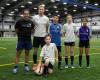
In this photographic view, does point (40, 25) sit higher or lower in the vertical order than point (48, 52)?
higher

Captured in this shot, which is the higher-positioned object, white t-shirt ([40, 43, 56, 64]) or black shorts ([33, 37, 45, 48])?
black shorts ([33, 37, 45, 48])

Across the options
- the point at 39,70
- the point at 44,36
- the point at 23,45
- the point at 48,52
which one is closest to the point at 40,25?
the point at 44,36

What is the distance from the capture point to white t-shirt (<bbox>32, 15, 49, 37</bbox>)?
1054cm

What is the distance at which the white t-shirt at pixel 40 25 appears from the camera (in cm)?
1054

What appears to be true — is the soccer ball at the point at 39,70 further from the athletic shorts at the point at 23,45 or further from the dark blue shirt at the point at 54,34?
the dark blue shirt at the point at 54,34

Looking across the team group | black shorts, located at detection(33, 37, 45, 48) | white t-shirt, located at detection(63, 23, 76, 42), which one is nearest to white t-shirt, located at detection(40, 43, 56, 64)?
the team group

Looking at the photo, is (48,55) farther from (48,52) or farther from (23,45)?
(23,45)

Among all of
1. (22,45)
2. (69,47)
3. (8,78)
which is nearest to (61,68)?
(69,47)

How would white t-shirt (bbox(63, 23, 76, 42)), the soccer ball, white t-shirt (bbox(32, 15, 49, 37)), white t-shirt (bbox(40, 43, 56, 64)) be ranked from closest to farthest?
the soccer ball < white t-shirt (bbox(40, 43, 56, 64)) < white t-shirt (bbox(32, 15, 49, 37)) < white t-shirt (bbox(63, 23, 76, 42))

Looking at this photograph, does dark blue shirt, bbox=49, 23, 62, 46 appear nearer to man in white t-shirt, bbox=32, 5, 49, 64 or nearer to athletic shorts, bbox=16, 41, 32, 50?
man in white t-shirt, bbox=32, 5, 49, 64

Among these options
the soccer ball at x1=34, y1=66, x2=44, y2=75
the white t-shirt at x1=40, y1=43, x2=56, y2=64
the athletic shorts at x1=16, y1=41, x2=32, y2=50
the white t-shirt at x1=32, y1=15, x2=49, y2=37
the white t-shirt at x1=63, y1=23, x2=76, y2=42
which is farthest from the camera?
the white t-shirt at x1=63, y1=23, x2=76, y2=42

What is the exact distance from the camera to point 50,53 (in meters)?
9.95

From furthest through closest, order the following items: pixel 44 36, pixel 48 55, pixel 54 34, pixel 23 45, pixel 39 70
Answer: pixel 54 34
pixel 44 36
pixel 23 45
pixel 48 55
pixel 39 70

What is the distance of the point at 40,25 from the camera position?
10.6 metres
